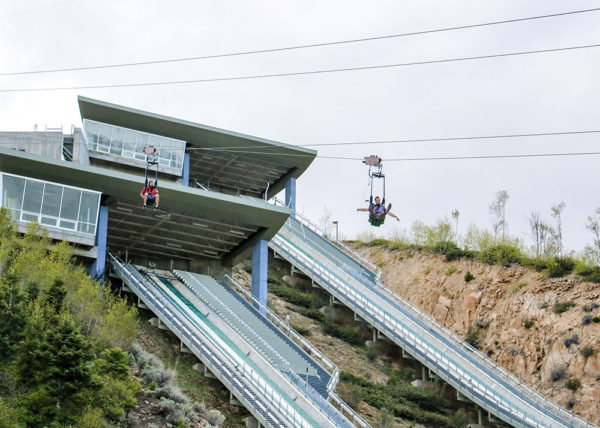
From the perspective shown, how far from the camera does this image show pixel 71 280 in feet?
105

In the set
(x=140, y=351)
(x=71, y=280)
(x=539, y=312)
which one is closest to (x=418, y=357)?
(x=539, y=312)

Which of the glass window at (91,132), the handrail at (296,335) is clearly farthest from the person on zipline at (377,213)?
the glass window at (91,132)

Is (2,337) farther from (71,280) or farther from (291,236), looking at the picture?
(291,236)

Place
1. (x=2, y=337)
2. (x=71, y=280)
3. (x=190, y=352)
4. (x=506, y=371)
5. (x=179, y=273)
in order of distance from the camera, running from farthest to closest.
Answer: (x=179, y=273)
(x=506, y=371)
(x=190, y=352)
(x=71, y=280)
(x=2, y=337)

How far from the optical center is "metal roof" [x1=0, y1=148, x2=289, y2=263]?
39.1 m

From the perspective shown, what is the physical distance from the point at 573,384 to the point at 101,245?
2305cm

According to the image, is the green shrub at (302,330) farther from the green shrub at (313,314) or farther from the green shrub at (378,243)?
the green shrub at (378,243)

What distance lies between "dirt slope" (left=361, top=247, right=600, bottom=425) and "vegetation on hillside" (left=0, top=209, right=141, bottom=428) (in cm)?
2178

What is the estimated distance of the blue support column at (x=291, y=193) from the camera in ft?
192

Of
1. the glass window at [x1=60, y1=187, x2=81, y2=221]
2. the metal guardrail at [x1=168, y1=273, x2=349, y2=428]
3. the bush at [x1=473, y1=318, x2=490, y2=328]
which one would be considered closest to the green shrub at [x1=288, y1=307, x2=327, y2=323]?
the metal guardrail at [x1=168, y1=273, x2=349, y2=428]

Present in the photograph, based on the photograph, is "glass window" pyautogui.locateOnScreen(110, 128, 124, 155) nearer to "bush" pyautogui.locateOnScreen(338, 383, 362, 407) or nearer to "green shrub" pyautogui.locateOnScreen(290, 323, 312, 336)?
"green shrub" pyautogui.locateOnScreen(290, 323, 312, 336)

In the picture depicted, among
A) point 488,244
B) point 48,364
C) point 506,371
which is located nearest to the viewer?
point 48,364

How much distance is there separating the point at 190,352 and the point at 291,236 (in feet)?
66.5

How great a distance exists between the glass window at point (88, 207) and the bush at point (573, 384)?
77.1 ft
